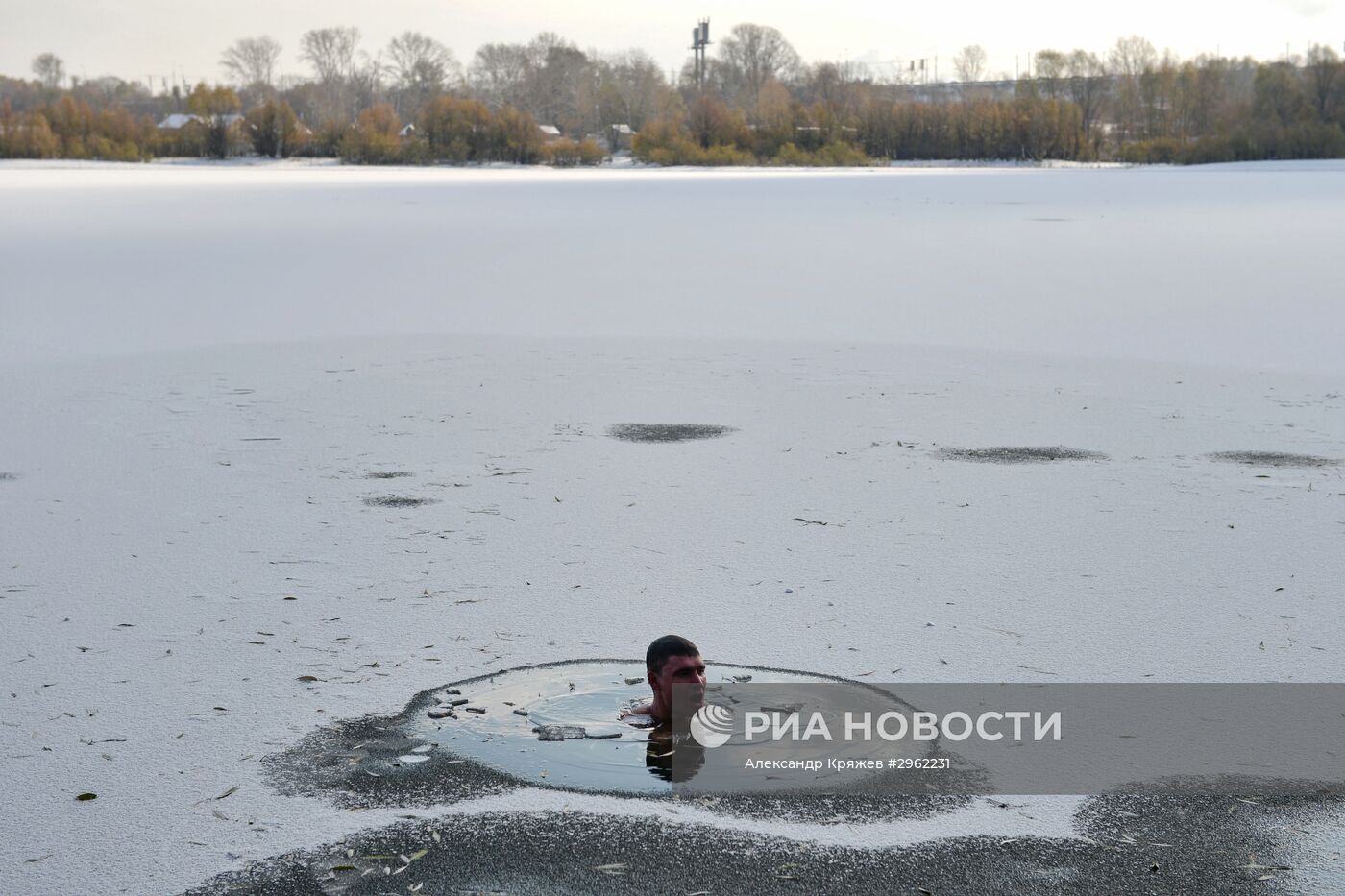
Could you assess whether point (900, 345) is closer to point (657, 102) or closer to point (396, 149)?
point (396, 149)

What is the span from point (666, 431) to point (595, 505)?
1.52 meters

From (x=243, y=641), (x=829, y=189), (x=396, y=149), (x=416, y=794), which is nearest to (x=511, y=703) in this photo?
(x=416, y=794)

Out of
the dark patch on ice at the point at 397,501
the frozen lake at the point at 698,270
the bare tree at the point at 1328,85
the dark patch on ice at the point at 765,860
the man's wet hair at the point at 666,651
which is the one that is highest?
the bare tree at the point at 1328,85

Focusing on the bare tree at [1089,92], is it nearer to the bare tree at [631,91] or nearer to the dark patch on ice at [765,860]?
the bare tree at [631,91]

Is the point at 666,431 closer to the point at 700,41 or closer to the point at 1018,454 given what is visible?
the point at 1018,454

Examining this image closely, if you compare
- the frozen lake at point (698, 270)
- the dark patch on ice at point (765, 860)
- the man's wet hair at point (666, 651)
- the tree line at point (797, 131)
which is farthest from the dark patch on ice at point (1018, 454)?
the tree line at point (797, 131)

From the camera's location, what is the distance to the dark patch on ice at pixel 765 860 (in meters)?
2.58

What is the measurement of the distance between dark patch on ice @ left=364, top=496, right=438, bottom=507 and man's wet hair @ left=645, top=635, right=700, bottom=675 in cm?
237

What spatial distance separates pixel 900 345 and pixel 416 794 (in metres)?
7.39

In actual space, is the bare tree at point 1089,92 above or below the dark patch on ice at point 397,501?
above

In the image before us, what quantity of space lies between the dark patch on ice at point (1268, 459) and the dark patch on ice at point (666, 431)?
231 centimetres

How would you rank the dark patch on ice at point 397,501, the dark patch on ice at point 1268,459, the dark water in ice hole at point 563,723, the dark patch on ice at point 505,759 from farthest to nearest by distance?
the dark patch on ice at point 1268,459, the dark patch on ice at point 397,501, the dark water in ice hole at point 563,723, the dark patch on ice at point 505,759

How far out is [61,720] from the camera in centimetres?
340

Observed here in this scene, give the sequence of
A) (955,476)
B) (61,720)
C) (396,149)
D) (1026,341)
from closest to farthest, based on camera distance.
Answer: (61,720) → (955,476) → (1026,341) → (396,149)
